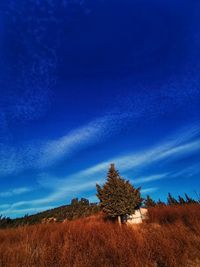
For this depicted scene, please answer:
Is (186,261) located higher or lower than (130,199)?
lower

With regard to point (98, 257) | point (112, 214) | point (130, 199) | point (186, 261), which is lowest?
point (186, 261)

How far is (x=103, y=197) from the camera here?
20812 mm

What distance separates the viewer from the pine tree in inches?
776

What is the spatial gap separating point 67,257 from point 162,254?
1.78 meters

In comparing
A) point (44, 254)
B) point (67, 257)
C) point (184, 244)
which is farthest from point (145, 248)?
point (44, 254)

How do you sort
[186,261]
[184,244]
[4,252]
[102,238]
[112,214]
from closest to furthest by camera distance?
[186,261], [4,252], [184,244], [102,238], [112,214]

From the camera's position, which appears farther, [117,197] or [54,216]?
[54,216]

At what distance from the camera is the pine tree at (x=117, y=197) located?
776 inches

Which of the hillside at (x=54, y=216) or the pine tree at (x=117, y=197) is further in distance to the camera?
the pine tree at (x=117, y=197)

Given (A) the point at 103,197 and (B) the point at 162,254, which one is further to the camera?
(A) the point at 103,197

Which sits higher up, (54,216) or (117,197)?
(54,216)

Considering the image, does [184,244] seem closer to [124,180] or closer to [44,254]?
[44,254]

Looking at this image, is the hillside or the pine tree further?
the pine tree

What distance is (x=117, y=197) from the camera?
20.0 meters
